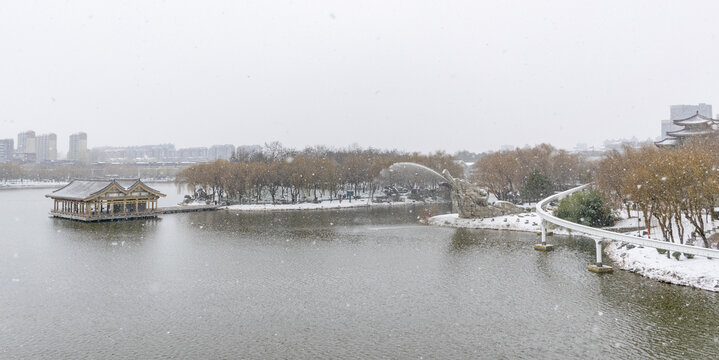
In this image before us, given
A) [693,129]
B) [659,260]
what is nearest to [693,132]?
[693,129]

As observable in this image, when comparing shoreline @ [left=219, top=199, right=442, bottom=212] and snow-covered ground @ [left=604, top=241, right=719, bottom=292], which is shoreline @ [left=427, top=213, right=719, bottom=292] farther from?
shoreline @ [left=219, top=199, right=442, bottom=212]

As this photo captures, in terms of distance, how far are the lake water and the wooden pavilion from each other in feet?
48.0

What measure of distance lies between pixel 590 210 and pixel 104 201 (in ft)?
155

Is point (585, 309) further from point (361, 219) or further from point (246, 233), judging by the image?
point (361, 219)

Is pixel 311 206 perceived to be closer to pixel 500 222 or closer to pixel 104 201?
pixel 104 201

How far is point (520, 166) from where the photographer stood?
7431 centimetres

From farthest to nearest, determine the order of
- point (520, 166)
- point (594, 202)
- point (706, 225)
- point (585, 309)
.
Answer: point (520, 166) < point (594, 202) < point (706, 225) < point (585, 309)

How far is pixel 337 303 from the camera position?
2092cm

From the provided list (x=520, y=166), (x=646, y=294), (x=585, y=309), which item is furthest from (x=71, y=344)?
(x=520, y=166)

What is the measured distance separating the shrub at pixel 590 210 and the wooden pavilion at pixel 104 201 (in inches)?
1707

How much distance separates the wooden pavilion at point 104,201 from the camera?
2021 inches

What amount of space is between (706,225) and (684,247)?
13619mm

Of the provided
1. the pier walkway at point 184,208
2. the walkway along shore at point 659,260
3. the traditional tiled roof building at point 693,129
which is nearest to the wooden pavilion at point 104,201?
the pier walkway at point 184,208

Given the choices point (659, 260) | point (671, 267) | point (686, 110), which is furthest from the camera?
point (686, 110)
